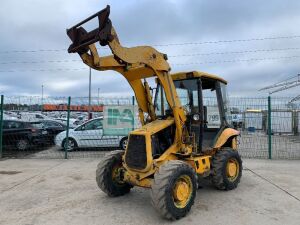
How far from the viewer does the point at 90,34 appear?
5.20m

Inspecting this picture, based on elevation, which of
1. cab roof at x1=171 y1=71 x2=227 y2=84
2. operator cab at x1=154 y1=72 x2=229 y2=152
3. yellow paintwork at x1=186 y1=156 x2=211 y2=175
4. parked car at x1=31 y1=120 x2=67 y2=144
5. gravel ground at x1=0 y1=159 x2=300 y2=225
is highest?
cab roof at x1=171 y1=71 x2=227 y2=84

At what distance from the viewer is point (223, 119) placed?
7.78 m

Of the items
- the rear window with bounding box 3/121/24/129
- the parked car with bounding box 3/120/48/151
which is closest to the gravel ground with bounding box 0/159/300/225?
the parked car with bounding box 3/120/48/151

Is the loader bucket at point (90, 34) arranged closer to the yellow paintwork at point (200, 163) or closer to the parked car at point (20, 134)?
the yellow paintwork at point (200, 163)

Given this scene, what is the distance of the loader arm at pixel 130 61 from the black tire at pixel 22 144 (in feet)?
29.8

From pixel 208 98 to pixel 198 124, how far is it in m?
0.96

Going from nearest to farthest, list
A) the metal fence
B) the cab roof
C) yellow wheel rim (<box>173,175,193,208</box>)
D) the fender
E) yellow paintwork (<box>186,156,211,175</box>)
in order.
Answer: yellow wheel rim (<box>173,175,193,208</box>) → yellow paintwork (<box>186,156,211,175</box>) → the cab roof → the fender → the metal fence

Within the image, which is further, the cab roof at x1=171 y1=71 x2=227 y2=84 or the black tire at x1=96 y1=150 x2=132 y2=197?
the cab roof at x1=171 y1=71 x2=227 y2=84

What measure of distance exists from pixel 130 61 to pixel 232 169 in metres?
3.53

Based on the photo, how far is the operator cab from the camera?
692 cm

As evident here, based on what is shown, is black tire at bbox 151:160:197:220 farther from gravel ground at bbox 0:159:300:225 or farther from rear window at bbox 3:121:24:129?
rear window at bbox 3:121:24:129

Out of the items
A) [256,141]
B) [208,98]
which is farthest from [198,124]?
[256,141]

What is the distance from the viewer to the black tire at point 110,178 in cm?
661

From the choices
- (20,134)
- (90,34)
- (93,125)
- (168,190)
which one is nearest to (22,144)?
(20,134)
